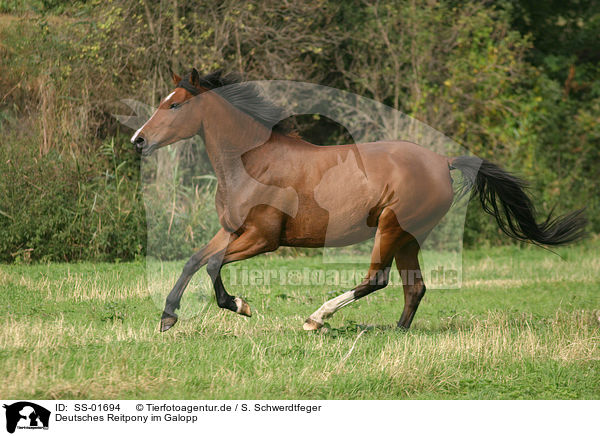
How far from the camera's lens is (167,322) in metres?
6.32

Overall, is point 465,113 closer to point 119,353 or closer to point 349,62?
point 349,62

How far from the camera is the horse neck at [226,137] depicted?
6.64 m

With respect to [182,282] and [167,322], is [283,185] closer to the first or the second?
[182,282]

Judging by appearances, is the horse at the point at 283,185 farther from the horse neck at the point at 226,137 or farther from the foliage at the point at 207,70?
the foliage at the point at 207,70

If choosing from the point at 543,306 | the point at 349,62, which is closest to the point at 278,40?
the point at 349,62

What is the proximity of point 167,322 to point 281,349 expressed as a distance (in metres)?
1.07

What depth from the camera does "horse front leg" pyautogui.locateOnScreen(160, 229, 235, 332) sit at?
6.33 m

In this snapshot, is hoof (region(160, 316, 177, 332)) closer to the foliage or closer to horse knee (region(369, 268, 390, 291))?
horse knee (region(369, 268, 390, 291))

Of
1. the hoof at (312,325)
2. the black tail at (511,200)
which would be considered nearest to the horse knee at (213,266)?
the hoof at (312,325)

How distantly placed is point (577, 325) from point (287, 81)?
27.2ft

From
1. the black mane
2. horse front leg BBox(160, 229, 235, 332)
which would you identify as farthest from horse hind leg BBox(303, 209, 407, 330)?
the black mane

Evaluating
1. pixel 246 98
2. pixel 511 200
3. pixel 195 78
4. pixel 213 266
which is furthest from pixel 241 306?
pixel 511 200

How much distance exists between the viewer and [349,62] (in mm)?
16125

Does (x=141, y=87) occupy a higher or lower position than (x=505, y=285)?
higher
